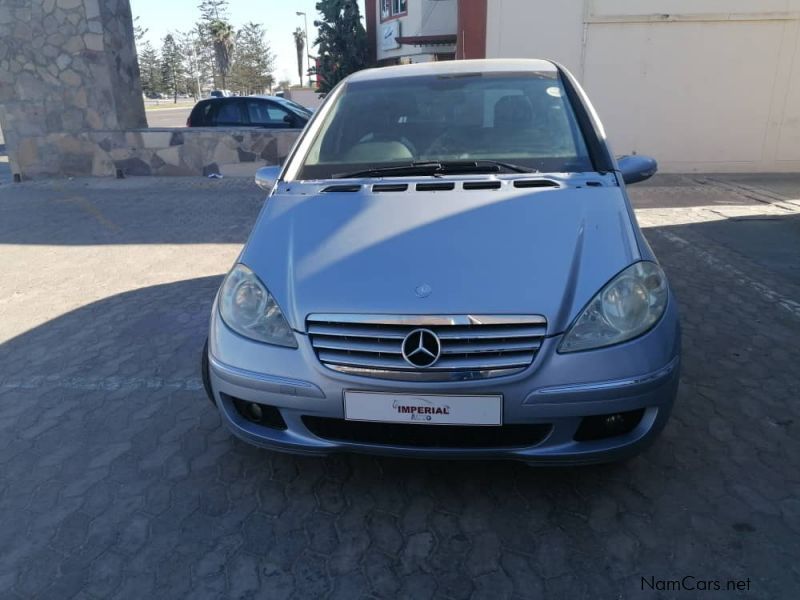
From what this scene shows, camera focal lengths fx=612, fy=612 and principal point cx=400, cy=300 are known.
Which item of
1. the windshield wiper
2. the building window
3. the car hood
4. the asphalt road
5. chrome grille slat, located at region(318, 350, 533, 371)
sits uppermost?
the building window

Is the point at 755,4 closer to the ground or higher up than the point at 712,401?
higher up

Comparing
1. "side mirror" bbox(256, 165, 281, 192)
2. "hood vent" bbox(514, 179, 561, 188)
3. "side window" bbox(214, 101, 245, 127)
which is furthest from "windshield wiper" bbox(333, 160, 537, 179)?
"side window" bbox(214, 101, 245, 127)

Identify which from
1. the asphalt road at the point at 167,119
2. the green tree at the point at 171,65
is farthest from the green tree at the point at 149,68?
the asphalt road at the point at 167,119

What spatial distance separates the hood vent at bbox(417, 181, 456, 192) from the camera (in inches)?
112

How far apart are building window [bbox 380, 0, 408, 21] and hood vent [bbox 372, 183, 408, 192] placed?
20505mm

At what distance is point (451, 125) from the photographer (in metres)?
3.43

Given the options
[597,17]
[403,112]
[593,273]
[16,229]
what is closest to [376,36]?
[597,17]

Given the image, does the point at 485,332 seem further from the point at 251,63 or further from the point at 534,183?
the point at 251,63

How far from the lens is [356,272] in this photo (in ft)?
7.72

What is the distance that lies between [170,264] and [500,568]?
4.83 metres

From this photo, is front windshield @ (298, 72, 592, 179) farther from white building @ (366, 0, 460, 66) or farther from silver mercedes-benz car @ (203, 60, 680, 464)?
white building @ (366, 0, 460, 66)

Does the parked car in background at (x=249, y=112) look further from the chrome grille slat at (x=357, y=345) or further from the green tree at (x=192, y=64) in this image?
the green tree at (x=192, y=64)

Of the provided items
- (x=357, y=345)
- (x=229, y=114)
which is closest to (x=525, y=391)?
(x=357, y=345)

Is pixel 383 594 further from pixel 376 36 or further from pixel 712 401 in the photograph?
pixel 376 36
